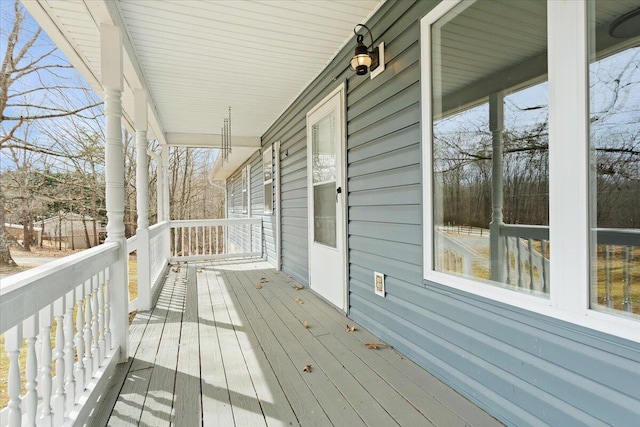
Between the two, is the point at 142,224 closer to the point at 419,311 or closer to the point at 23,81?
the point at 23,81

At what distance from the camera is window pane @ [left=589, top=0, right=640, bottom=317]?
4.17ft

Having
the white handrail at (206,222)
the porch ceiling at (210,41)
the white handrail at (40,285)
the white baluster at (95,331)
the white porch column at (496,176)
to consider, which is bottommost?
the white baluster at (95,331)

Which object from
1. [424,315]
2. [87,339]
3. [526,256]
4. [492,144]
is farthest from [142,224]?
[526,256]

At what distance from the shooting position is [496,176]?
1791 mm

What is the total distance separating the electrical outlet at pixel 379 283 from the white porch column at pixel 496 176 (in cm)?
99

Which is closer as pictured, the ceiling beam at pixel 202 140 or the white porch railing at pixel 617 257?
the white porch railing at pixel 617 257

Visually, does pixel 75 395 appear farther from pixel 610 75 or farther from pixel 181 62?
pixel 181 62

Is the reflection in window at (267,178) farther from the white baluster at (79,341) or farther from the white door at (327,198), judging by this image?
the white baluster at (79,341)

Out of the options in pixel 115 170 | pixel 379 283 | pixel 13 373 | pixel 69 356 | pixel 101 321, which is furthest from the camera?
pixel 379 283

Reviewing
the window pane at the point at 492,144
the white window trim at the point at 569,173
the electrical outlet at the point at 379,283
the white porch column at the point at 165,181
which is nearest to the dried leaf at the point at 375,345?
the electrical outlet at the point at 379,283

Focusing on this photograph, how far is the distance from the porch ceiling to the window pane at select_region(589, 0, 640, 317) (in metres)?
1.66

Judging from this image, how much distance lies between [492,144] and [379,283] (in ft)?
4.38

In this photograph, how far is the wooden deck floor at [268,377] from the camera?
1.68 m

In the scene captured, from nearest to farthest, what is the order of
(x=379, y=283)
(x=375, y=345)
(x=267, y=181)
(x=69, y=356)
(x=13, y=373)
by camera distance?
(x=13, y=373)
(x=69, y=356)
(x=375, y=345)
(x=379, y=283)
(x=267, y=181)
